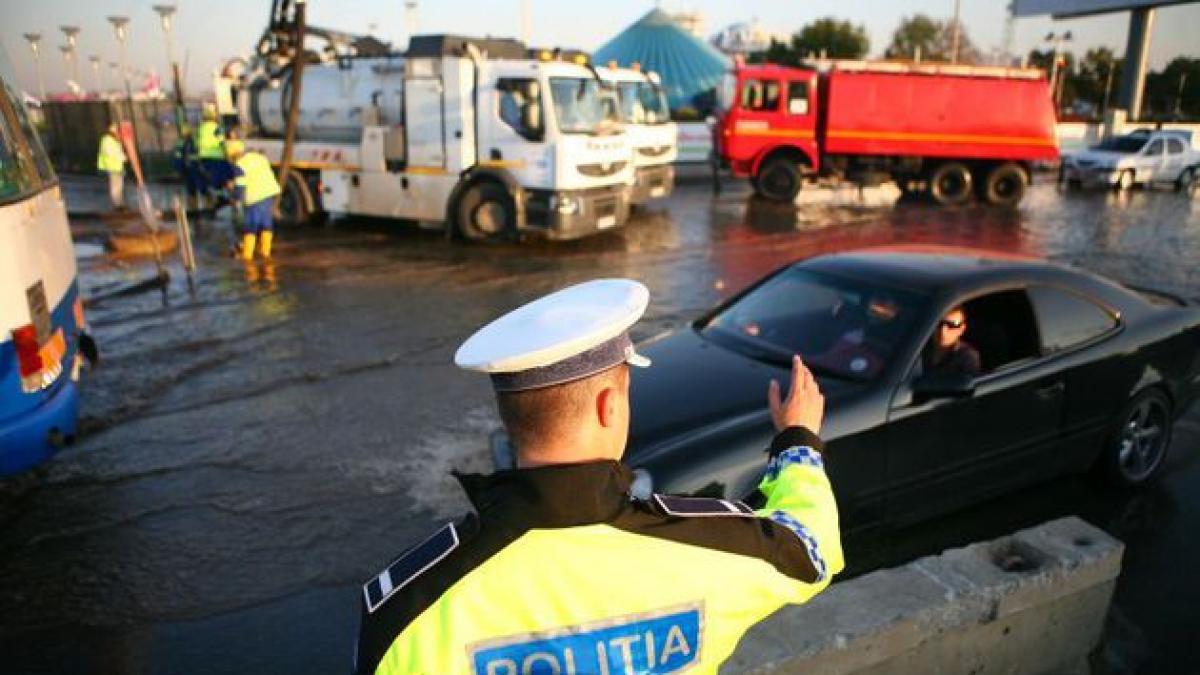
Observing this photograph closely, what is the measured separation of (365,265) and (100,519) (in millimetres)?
7416

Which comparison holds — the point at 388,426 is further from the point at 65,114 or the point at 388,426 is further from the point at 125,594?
the point at 65,114

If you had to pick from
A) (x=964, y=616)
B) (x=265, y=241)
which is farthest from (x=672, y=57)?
(x=964, y=616)

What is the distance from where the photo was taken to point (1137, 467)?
4691mm

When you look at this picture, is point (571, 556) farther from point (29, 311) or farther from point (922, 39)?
point (922, 39)

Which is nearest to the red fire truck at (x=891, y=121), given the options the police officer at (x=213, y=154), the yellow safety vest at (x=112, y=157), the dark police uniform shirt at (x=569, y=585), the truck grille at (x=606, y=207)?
the truck grille at (x=606, y=207)

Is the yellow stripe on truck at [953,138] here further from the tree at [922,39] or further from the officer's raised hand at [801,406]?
the tree at [922,39]

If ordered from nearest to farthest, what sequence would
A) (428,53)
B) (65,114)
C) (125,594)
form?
(125,594), (428,53), (65,114)

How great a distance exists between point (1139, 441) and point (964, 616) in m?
2.82

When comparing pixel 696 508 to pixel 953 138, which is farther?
pixel 953 138

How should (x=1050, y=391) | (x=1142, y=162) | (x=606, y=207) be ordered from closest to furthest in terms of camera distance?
1. (x=1050, y=391)
2. (x=606, y=207)
3. (x=1142, y=162)

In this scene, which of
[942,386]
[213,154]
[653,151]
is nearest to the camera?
[942,386]

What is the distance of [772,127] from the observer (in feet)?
60.5

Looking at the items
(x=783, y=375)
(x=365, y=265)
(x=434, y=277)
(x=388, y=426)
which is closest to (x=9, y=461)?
(x=388, y=426)

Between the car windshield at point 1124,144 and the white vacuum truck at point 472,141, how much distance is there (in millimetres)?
15370
